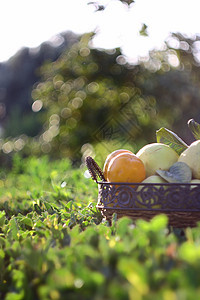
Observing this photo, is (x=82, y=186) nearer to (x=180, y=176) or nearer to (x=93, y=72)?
(x=180, y=176)

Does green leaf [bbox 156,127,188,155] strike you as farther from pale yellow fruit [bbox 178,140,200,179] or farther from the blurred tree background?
the blurred tree background

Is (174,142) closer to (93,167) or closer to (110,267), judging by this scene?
(93,167)

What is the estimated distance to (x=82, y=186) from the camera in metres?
2.67

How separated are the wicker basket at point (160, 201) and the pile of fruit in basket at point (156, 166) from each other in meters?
0.06

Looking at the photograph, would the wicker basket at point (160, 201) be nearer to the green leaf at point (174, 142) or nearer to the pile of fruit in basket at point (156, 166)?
the pile of fruit in basket at point (156, 166)

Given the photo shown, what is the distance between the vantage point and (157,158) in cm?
158

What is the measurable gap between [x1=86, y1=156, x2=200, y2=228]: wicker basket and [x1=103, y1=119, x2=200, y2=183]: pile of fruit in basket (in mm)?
64

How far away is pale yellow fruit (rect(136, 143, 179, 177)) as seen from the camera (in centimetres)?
157

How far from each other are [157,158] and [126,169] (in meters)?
0.17

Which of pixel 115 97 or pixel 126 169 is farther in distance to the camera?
pixel 115 97

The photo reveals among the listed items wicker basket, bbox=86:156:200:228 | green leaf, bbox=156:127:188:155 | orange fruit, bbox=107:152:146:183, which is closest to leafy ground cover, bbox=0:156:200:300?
wicker basket, bbox=86:156:200:228

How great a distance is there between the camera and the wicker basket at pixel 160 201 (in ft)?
4.40

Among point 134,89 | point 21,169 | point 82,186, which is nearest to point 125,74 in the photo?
point 134,89

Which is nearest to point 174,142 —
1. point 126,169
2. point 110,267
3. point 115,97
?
point 126,169
